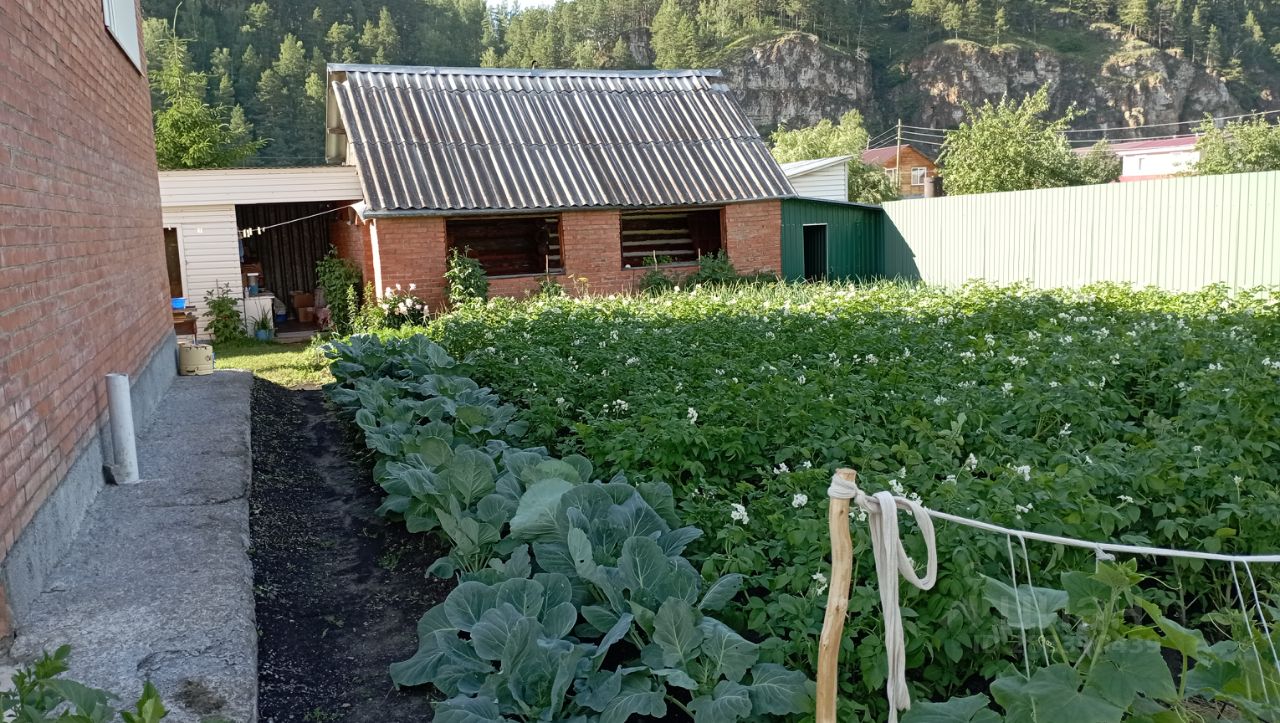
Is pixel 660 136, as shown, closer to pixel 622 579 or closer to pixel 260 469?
pixel 260 469

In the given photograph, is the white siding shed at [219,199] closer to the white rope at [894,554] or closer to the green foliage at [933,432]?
the green foliage at [933,432]

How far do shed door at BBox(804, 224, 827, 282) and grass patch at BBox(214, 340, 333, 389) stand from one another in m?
9.32

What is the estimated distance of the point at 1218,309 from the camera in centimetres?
919

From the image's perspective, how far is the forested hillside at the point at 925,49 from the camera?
82500 millimetres

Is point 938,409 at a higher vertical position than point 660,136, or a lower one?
lower

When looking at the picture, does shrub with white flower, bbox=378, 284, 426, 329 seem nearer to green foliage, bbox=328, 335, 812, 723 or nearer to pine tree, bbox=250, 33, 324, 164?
green foliage, bbox=328, 335, 812, 723

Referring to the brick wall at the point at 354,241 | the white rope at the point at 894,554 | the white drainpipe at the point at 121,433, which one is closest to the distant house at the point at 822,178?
the brick wall at the point at 354,241

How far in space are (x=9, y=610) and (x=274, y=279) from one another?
18281 millimetres

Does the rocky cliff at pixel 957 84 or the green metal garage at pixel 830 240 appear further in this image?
the rocky cliff at pixel 957 84

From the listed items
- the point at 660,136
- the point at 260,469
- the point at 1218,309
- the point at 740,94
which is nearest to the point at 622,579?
the point at 260,469

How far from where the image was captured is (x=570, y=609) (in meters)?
3.51

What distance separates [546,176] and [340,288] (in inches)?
164

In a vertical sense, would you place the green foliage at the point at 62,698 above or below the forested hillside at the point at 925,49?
below

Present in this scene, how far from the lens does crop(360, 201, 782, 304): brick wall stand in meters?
14.9
